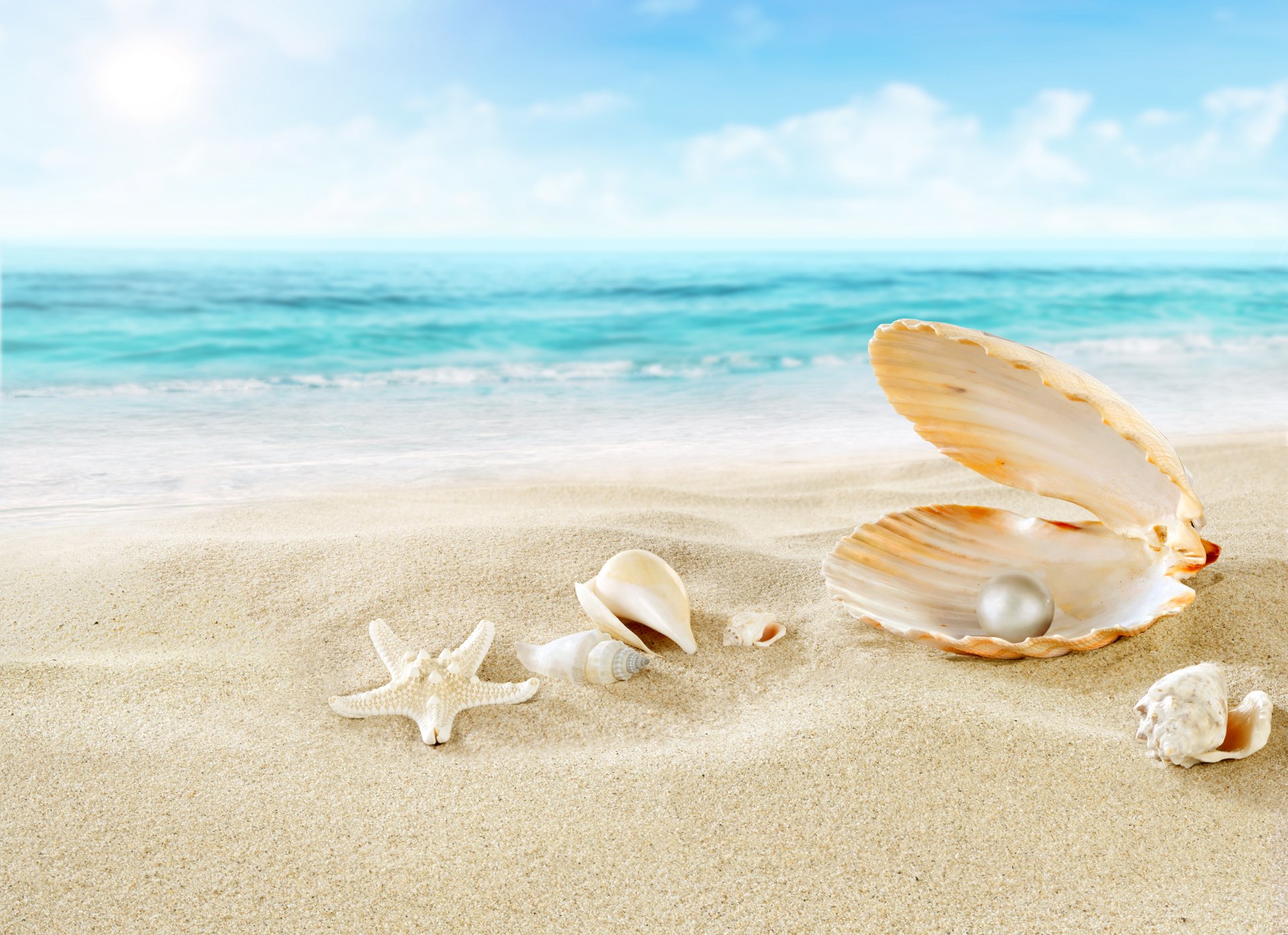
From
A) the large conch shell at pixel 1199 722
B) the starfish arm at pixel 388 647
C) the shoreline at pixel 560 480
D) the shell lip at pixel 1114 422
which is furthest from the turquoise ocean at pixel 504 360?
the large conch shell at pixel 1199 722

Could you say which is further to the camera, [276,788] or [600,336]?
[600,336]

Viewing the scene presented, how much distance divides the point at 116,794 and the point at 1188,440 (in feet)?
16.0

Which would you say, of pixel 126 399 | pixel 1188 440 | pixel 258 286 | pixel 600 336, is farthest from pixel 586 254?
pixel 1188 440

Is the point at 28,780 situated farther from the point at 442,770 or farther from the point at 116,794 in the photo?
the point at 442,770

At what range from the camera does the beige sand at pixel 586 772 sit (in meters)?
1.31

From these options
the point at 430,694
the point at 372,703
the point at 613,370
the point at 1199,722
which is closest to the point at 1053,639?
the point at 1199,722

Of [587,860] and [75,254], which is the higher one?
[75,254]

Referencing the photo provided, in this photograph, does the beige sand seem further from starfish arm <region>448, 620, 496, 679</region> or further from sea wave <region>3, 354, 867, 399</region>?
sea wave <region>3, 354, 867, 399</region>

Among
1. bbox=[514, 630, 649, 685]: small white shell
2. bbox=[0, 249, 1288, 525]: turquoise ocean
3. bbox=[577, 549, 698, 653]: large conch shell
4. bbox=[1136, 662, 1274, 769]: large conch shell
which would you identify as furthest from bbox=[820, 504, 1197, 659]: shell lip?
bbox=[0, 249, 1288, 525]: turquoise ocean

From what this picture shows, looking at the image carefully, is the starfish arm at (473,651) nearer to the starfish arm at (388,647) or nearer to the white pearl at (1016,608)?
the starfish arm at (388,647)

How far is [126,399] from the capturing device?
23.1 ft

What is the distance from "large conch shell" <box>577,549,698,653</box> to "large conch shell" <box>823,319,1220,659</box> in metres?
0.35

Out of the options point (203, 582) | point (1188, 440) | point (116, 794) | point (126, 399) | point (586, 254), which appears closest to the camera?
point (116, 794)

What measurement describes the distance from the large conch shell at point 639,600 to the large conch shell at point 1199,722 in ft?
2.87
